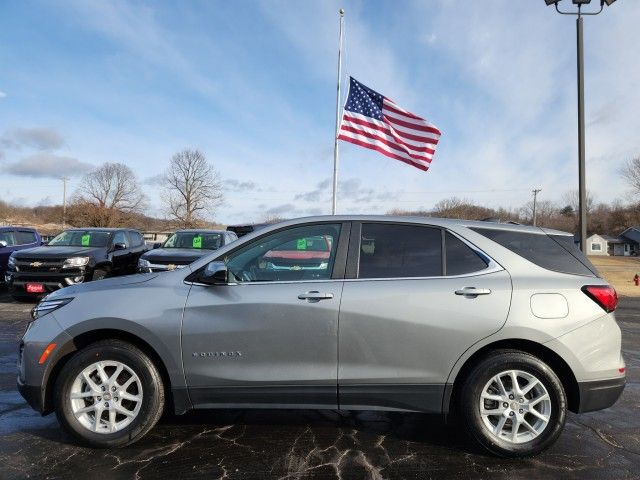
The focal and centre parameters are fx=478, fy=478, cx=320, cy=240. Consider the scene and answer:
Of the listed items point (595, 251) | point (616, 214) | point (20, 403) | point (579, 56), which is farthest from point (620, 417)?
point (616, 214)

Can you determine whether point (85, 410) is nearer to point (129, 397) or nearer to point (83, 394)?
point (83, 394)

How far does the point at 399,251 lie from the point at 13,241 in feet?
42.9

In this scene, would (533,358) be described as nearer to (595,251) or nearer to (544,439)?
(544,439)

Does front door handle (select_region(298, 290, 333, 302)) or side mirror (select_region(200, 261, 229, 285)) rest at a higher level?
side mirror (select_region(200, 261, 229, 285))

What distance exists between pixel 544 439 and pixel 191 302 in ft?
8.91

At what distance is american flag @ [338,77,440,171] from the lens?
11844 millimetres

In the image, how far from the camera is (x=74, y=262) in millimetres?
10172

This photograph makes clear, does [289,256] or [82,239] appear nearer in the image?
[289,256]

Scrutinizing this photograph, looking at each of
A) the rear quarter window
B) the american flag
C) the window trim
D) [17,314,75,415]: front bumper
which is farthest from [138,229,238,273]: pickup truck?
the rear quarter window

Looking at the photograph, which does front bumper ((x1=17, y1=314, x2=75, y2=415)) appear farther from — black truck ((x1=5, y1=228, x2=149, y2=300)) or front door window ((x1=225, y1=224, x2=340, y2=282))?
black truck ((x1=5, y1=228, x2=149, y2=300))

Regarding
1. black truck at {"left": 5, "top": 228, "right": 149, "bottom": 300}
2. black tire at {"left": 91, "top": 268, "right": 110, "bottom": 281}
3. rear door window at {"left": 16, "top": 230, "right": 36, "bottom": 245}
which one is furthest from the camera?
rear door window at {"left": 16, "top": 230, "right": 36, "bottom": 245}

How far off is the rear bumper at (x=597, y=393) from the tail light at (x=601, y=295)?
52 centimetres

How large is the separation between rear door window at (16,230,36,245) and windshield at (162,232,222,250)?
5.09 m

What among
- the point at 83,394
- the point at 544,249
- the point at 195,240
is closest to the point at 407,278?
the point at 544,249
